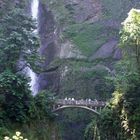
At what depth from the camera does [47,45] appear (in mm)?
53438

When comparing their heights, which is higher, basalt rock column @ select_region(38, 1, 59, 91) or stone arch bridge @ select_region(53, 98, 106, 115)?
basalt rock column @ select_region(38, 1, 59, 91)

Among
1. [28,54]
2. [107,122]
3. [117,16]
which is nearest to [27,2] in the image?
[117,16]

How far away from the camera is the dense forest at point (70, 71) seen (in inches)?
1271

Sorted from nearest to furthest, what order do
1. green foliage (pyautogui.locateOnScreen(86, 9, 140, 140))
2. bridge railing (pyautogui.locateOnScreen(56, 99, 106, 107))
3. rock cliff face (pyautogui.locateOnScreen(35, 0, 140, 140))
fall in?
green foliage (pyautogui.locateOnScreen(86, 9, 140, 140)), bridge railing (pyautogui.locateOnScreen(56, 99, 106, 107)), rock cliff face (pyautogui.locateOnScreen(35, 0, 140, 140))

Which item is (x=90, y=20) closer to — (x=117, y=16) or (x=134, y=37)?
(x=117, y=16)

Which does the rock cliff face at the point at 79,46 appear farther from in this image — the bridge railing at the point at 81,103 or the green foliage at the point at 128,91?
the green foliage at the point at 128,91

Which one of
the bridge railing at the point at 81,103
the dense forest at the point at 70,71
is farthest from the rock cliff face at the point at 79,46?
the bridge railing at the point at 81,103

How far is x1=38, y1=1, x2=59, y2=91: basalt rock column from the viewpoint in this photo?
49.2 m

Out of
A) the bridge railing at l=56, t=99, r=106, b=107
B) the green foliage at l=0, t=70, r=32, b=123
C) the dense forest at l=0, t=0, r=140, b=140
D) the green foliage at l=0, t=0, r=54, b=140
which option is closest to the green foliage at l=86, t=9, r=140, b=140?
the dense forest at l=0, t=0, r=140, b=140

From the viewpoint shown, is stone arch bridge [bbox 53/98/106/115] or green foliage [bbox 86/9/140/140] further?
stone arch bridge [bbox 53/98/106/115]

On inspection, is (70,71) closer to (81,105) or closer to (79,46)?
(79,46)

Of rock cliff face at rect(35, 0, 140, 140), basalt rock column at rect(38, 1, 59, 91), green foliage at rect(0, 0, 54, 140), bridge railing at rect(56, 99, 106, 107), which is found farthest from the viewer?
basalt rock column at rect(38, 1, 59, 91)

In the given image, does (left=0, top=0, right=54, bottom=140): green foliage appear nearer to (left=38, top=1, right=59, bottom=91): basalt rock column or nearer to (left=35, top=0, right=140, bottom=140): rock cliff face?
(left=35, top=0, right=140, bottom=140): rock cliff face

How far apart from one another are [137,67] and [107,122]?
4.73 m
